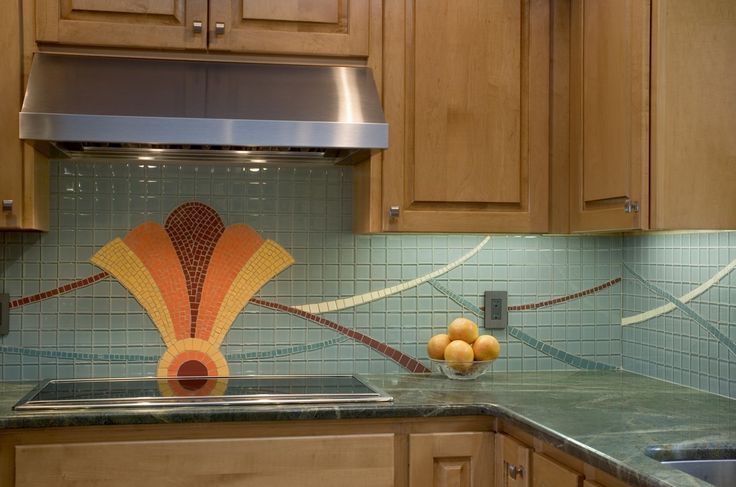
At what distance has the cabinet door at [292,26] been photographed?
2.56 m

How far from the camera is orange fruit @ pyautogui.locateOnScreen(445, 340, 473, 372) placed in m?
2.70

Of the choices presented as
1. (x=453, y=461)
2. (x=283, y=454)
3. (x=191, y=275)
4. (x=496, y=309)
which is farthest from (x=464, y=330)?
(x=191, y=275)

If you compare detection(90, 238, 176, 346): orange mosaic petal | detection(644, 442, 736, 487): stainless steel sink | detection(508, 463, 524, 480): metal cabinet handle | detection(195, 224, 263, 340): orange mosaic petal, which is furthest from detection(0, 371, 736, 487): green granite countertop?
detection(195, 224, 263, 340): orange mosaic petal

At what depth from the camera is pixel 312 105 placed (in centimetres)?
251

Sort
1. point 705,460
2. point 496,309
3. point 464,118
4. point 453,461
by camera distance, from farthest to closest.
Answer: point 496,309 → point 464,118 → point 453,461 → point 705,460

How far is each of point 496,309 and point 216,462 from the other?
1.12 meters

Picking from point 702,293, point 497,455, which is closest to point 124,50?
point 497,455

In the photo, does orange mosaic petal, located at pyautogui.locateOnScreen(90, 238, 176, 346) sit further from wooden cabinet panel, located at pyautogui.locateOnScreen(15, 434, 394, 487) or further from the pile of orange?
the pile of orange

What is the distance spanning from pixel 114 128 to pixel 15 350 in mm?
825

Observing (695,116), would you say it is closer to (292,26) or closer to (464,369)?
(464,369)

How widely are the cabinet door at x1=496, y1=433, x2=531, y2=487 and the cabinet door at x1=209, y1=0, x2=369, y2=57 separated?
3.72 feet

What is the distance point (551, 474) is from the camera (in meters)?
2.04

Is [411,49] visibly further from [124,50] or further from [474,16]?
[124,50]

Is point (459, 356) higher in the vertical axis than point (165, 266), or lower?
lower
